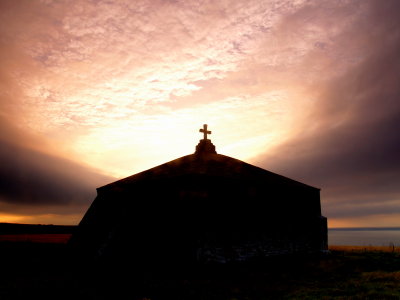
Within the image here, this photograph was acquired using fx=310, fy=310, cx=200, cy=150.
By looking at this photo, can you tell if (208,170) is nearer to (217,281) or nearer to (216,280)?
(216,280)

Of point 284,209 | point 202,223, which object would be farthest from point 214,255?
point 284,209

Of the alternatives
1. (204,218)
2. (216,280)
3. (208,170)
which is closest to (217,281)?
(216,280)

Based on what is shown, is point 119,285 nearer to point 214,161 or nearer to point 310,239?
point 214,161

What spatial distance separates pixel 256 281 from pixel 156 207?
7.29m

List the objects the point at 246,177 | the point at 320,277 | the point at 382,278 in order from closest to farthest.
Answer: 1. the point at 382,278
2. the point at 320,277
3. the point at 246,177

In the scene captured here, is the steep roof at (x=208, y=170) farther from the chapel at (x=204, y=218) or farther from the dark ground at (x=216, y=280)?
the dark ground at (x=216, y=280)

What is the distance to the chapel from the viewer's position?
16.5m

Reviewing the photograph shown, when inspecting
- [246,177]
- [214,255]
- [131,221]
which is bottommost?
[214,255]

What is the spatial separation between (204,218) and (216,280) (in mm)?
3398

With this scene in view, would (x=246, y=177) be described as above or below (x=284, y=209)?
above

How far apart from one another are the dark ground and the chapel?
946mm

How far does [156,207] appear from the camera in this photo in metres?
18.4

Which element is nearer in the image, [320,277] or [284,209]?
[320,277]

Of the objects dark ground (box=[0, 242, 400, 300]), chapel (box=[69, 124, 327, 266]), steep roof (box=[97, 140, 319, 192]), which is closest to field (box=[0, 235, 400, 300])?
dark ground (box=[0, 242, 400, 300])
